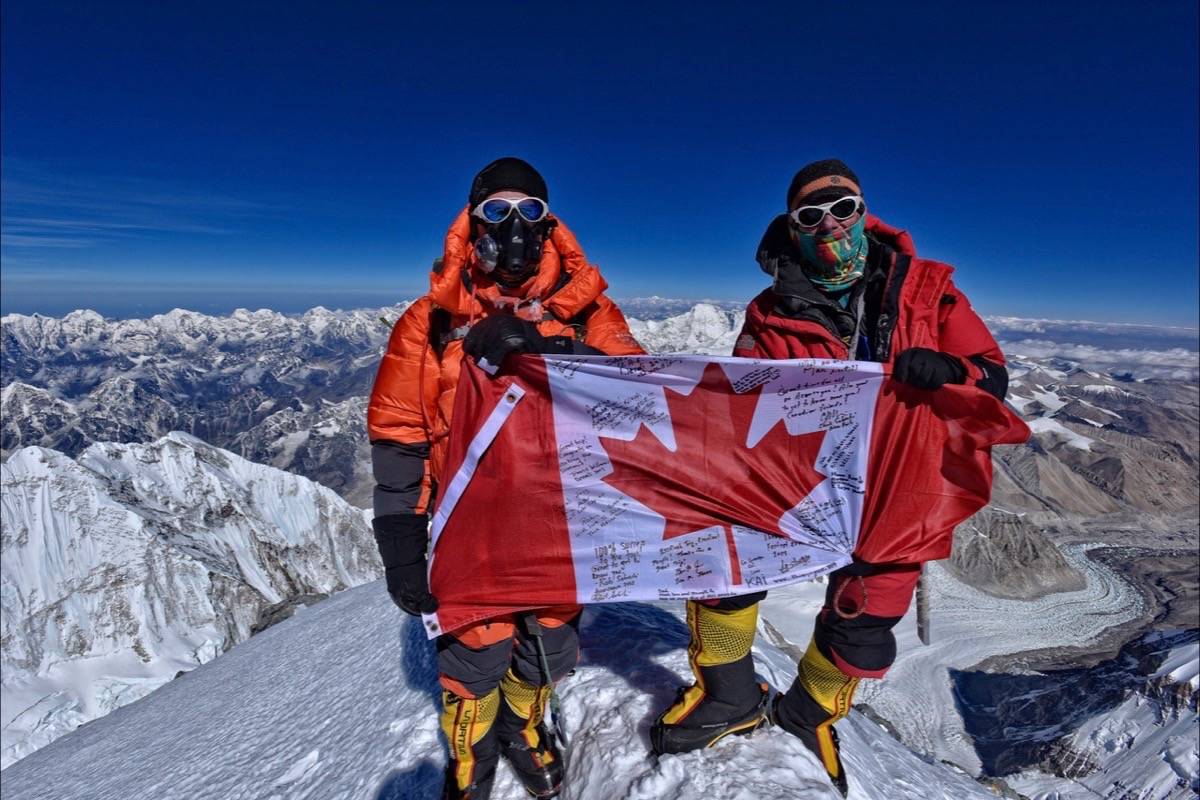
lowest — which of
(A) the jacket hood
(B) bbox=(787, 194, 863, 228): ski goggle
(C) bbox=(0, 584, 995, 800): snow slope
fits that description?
(C) bbox=(0, 584, 995, 800): snow slope

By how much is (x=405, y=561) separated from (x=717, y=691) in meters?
2.87

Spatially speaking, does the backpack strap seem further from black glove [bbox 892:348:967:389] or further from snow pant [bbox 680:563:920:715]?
black glove [bbox 892:348:967:389]

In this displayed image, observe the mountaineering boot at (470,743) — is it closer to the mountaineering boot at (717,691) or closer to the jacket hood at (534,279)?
the mountaineering boot at (717,691)

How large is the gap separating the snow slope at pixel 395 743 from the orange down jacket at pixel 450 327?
286 centimetres

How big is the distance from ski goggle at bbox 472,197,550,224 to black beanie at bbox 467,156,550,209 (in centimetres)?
13

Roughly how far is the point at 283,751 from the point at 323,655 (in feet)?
10.8

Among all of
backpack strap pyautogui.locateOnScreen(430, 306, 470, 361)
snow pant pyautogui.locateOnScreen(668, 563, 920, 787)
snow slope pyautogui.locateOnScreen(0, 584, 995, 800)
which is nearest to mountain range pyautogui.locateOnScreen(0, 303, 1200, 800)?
snow slope pyautogui.locateOnScreen(0, 584, 995, 800)

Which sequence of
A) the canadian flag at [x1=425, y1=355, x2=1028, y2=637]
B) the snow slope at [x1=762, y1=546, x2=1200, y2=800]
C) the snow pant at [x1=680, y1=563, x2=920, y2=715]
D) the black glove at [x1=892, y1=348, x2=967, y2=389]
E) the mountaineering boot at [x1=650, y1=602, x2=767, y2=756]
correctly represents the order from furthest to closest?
the snow slope at [x1=762, y1=546, x2=1200, y2=800], the mountaineering boot at [x1=650, y1=602, x2=767, y2=756], the snow pant at [x1=680, y1=563, x2=920, y2=715], the canadian flag at [x1=425, y1=355, x2=1028, y2=637], the black glove at [x1=892, y1=348, x2=967, y2=389]

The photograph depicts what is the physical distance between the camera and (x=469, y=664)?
4496mm

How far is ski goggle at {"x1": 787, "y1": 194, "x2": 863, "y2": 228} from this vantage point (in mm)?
4281

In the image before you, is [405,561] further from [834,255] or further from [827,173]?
[827,173]

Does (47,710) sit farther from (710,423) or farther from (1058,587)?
(1058,587)

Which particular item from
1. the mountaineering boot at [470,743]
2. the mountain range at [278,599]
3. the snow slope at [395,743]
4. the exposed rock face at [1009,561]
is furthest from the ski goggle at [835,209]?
the exposed rock face at [1009,561]

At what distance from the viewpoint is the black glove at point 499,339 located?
3.82 m
